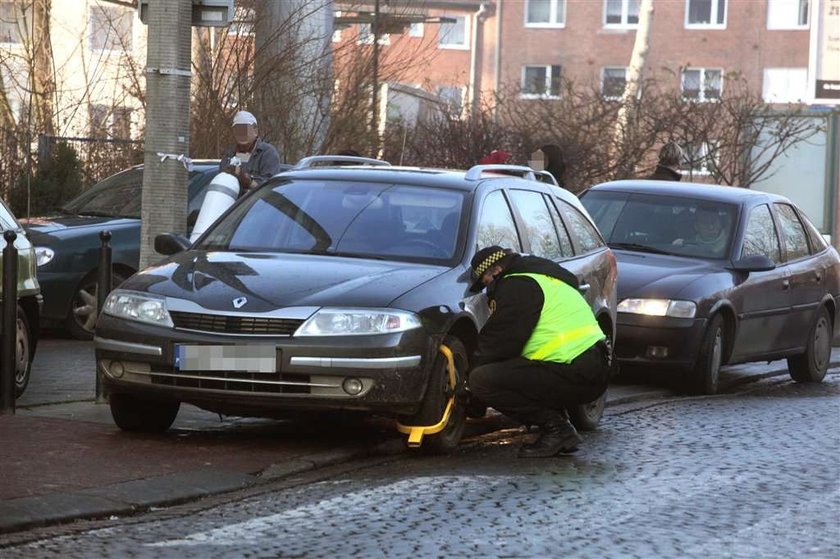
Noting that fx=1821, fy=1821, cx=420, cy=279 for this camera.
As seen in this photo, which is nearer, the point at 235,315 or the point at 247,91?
the point at 235,315

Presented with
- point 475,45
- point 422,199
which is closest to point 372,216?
point 422,199

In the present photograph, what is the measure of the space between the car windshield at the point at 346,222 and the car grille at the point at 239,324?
1.11m

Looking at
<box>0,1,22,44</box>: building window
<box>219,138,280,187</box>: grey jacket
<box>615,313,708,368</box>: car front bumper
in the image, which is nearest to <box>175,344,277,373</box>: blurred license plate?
<box>219,138,280,187</box>: grey jacket

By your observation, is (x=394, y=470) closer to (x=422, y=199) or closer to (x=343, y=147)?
(x=422, y=199)

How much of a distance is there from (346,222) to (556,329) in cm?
148

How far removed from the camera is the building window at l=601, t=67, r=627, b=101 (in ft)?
110

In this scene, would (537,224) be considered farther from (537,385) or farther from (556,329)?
(537,385)

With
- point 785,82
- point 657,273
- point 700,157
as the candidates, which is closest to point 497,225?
point 657,273

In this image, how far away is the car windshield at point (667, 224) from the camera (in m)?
15.0

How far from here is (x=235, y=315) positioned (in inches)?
366

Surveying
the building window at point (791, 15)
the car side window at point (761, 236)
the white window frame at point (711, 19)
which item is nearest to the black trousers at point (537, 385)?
the car side window at point (761, 236)

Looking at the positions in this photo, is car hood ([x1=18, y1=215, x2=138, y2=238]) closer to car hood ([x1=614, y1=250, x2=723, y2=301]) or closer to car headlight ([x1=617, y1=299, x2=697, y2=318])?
car hood ([x1=614, y1=250, x2=723, y2=301])

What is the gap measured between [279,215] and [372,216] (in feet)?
1.94

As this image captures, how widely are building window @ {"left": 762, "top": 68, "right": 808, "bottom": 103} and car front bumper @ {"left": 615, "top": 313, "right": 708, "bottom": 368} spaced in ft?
150
